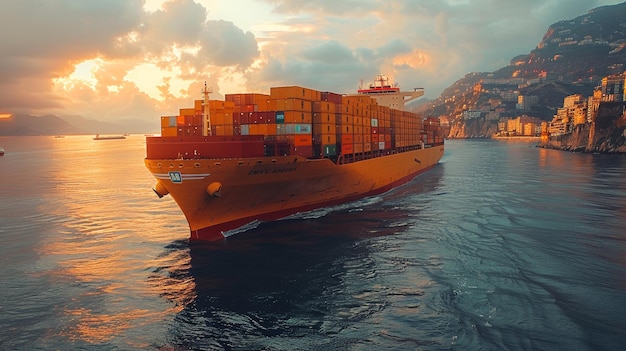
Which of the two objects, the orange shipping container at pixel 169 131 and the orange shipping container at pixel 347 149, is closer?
the orange shipping container at pixel 169 131

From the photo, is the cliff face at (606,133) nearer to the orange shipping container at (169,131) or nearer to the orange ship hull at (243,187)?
the orange ship hull at (243,187)

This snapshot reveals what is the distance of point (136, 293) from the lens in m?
17.9

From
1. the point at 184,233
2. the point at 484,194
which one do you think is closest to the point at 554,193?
the point at 484,194

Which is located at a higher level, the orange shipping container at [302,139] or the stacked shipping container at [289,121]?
the stacked shipping container at [289,121]

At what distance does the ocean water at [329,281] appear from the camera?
45.3 feet

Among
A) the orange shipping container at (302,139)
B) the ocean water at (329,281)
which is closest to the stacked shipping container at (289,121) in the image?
the orange shipping container at (302,139)

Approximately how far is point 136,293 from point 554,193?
42.5 meters

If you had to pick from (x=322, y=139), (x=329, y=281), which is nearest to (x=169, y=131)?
(x=322, y=139)

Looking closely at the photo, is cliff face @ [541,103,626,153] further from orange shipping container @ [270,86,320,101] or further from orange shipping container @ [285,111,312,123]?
orange shipping container @ [285,111,312,123]

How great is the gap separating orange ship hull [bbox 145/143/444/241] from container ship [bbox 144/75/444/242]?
0.06 metres

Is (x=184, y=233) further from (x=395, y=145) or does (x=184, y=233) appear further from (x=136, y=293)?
(x=395, y=145)

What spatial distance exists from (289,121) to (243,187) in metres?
6.86

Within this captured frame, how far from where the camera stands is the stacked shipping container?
29688 millimetres

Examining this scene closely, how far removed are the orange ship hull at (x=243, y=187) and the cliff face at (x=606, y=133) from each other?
104022 millimetres
